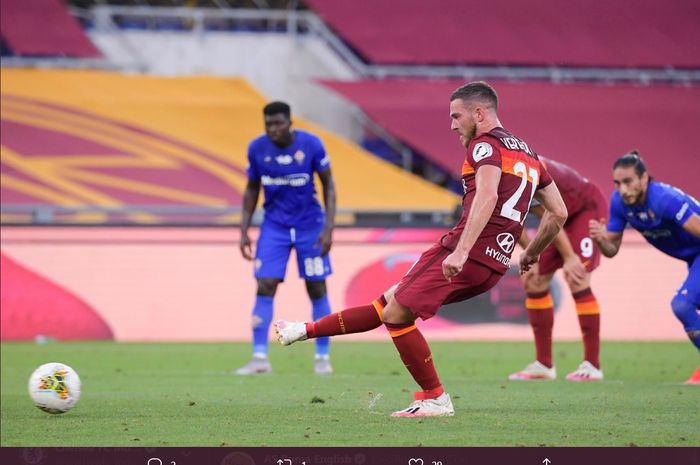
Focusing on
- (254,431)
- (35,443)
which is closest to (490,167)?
(254,431)

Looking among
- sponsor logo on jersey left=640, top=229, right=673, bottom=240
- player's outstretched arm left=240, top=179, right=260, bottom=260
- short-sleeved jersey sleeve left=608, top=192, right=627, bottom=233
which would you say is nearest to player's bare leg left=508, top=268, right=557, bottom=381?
short-sleeved jersey sleeve left=608, top=192, right=627, bottom=233

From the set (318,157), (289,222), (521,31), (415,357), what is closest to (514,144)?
(415,357)

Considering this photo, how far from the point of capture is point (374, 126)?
1032 inches

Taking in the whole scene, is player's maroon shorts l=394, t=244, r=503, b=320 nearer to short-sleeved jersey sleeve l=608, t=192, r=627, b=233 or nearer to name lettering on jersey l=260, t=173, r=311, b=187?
short-sleeved jersey sleeve l=608, t=192, r=627, b=233

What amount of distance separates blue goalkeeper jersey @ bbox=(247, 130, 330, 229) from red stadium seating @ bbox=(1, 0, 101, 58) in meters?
15.8

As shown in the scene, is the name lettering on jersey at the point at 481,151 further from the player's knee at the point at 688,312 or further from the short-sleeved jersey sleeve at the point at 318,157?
the short-sleeved jersey sleeve at the point at 318,157

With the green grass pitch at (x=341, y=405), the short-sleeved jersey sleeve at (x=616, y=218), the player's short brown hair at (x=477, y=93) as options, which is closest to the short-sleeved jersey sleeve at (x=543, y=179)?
the player's short brown hair at (x=477, y=93)

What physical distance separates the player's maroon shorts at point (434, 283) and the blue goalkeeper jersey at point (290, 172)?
4.47 m

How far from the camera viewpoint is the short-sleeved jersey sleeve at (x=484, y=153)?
22.6 ft

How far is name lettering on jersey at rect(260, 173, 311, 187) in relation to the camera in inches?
452

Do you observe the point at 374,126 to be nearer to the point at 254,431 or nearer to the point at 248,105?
the point at 248,105

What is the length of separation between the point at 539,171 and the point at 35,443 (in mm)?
3379

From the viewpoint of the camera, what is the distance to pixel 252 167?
38.0 feet

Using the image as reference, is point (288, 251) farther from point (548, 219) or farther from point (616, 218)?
point (548, 219)
